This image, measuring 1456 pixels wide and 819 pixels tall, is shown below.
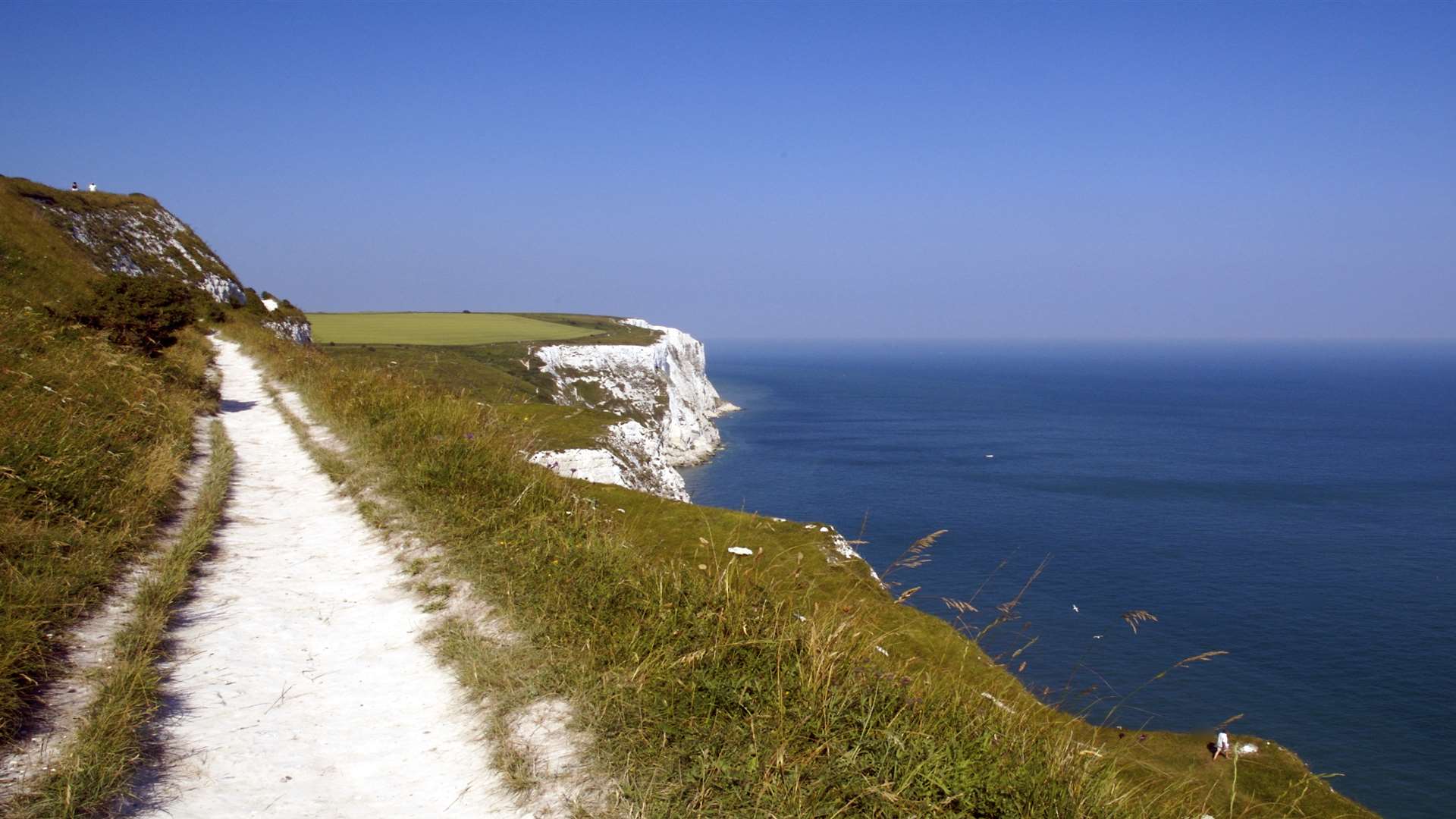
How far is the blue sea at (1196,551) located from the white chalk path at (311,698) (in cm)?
380

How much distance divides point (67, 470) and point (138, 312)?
1321cm

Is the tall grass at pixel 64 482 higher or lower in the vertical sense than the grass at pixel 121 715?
higher

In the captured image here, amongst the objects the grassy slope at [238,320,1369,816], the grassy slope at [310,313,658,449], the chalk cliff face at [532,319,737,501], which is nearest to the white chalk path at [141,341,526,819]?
the grassy slope at [238,320,1369,816]

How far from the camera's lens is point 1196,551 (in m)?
59.8

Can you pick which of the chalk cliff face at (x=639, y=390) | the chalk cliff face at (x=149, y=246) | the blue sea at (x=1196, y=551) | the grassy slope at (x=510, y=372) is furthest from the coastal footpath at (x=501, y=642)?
the chalk cliff face at (x=639, y=390)

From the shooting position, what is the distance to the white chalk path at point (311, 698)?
420 centimetres

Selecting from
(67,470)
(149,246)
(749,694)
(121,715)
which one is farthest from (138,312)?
(149,246)

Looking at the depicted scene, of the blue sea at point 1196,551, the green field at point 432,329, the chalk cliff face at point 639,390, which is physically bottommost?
the blue sea at point 1196,551

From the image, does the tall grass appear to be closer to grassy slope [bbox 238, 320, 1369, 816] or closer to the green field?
grassy slope [bbox 238, 320, 1369, 816]

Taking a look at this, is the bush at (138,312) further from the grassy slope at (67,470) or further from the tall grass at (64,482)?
the tall grass at (64,482)

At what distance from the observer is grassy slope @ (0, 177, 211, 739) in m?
5.05

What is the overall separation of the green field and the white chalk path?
89.4m

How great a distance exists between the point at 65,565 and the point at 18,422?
2891mm

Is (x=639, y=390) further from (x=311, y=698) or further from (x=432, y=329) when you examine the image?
(x=311, y=698)
